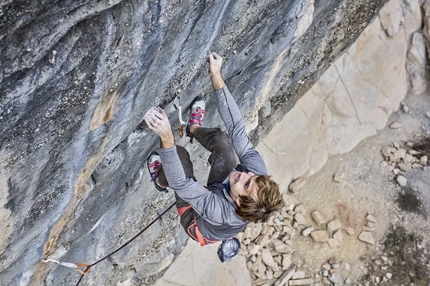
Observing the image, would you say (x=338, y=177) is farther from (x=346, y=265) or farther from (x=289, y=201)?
(x=346, y=265)

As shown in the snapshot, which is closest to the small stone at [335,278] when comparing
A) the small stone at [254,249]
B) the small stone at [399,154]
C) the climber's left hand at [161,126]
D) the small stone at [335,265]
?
the small stone at [335,265]

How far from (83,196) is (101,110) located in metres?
1.17

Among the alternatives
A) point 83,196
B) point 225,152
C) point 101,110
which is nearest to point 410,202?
point 225,152

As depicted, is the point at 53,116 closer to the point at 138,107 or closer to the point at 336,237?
the point at 138,107

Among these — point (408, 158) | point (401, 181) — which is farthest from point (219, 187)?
point (408, 158)

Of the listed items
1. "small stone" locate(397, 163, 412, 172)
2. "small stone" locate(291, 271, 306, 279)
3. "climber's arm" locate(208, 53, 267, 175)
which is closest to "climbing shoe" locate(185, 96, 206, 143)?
"climber's arm" locate(208, 53, 267, 175)

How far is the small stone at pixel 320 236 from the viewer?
766 cm

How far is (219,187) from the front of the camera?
11.8ft

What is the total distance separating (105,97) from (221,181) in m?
1.26

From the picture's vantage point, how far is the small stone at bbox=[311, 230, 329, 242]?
7.66 meters

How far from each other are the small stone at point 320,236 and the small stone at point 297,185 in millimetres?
733

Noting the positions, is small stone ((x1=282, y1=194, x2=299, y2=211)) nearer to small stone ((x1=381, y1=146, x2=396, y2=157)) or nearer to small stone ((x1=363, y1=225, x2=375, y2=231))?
small stone ((x1=363, y1=225, x2=375, y2=231))

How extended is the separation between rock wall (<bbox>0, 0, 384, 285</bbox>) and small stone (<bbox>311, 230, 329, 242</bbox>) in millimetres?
2348

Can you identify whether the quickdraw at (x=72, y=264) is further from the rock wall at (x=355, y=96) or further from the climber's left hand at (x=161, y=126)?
the rock wall at (x=355, y=96)
